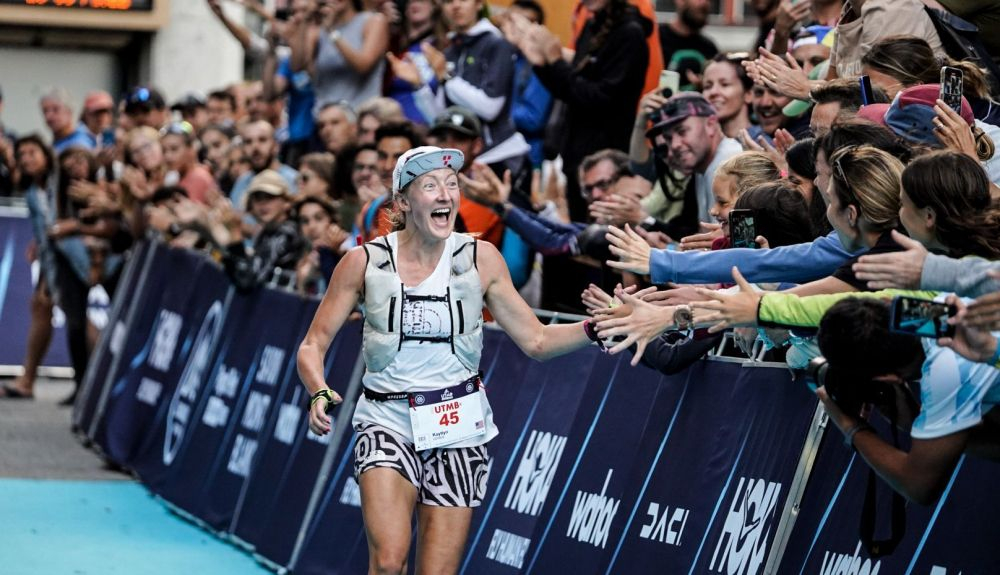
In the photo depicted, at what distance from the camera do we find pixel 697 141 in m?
8.65

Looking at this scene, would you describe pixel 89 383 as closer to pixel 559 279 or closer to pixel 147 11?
pixel 559 279

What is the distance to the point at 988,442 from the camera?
500cm

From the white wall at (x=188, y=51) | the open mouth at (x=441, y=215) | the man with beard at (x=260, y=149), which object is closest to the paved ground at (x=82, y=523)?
the man with beard at (x=260, y=149)

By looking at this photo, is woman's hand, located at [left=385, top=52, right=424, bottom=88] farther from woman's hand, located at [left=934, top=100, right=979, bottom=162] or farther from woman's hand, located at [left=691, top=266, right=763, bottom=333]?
woman's hand, located at [left=691, top=266, right=763, bottom=333]

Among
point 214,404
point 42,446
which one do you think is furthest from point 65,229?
point 214,404

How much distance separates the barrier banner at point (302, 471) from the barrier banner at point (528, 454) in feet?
4.89

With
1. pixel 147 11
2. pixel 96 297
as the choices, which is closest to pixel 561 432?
pixel 96 297

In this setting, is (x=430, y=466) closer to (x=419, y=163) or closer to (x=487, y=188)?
(x=419, y=163)

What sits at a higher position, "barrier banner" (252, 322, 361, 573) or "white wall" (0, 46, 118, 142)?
"barrier banner" (252, 322, 361, 573)

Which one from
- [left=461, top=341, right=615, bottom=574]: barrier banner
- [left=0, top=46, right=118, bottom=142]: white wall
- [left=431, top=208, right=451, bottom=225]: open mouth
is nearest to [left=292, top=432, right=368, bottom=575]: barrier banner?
[left=461, top=341, right=615, bottom=574]: barrier banner

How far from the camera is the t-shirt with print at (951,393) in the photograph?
4848 millimetres

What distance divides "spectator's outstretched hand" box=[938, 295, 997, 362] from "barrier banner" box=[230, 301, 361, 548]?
19.0ft

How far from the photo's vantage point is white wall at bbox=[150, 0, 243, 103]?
25719mm

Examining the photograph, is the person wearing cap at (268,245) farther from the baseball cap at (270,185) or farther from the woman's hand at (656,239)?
the woman's hand at (656,239)
